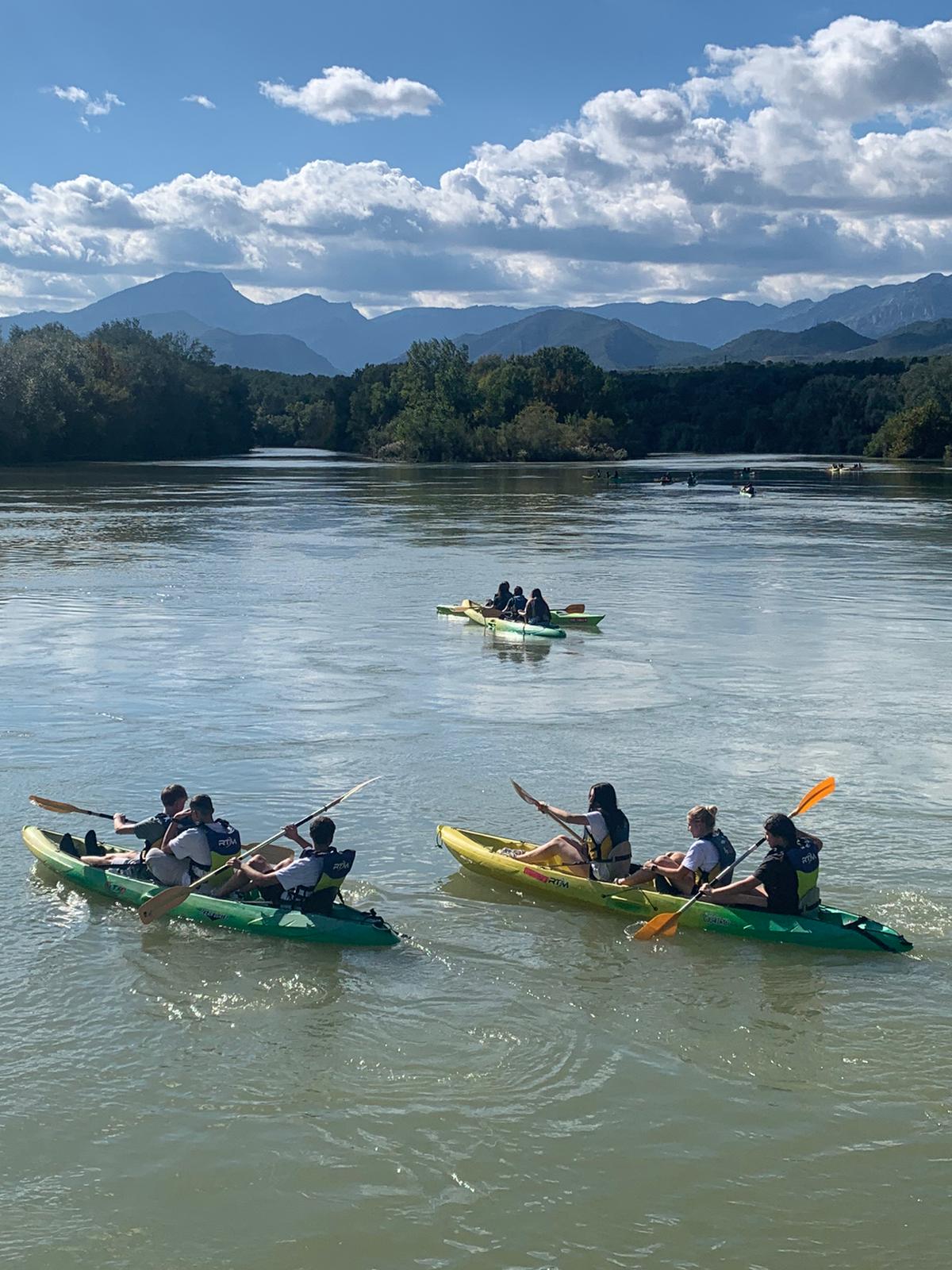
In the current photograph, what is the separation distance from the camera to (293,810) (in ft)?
53.6

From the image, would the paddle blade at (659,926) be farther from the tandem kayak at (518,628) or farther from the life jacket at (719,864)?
the tandem kayak at (518,628)

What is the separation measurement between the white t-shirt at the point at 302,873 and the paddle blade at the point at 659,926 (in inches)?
123

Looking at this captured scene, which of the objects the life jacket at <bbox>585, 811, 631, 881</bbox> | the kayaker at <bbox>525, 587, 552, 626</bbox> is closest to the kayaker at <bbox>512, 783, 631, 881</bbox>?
the life jacket at <bbox>585, 811, 631, 881</bbox>

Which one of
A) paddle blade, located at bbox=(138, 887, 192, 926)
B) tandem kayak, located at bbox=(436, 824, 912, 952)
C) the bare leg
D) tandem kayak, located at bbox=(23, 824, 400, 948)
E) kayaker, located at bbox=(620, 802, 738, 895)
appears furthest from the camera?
the bare leg

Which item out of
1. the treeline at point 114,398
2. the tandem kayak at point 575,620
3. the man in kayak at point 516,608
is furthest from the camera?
the treeline at point 114,398

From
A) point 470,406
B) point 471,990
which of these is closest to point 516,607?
point 471,990

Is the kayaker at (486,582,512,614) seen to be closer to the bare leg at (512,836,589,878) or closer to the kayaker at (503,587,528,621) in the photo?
the kayaker at (503,587,528,621)

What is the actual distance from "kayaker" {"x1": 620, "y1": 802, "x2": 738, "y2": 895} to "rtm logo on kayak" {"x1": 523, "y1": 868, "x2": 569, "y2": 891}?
65 cm

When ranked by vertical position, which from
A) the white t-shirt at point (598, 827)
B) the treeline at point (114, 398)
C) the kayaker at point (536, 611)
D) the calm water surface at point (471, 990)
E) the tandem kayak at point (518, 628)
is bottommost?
the calm water surface at point (471, 990)

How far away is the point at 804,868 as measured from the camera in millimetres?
12445

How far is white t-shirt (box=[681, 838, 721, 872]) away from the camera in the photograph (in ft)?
42.5

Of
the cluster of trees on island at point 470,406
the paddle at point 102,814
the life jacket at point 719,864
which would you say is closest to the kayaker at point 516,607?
the paddle at point 102,814

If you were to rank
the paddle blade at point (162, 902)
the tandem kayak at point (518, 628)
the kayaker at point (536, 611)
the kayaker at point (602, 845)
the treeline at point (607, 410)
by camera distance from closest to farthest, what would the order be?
the paddle blade at point (162, 902) → the kayaker at point (602, 845) → the tandem kayak at point (518, 628) → the kayaker at point (536, 611) → the treeline at point (607, 410)

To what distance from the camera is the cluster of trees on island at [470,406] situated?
108250 mm
